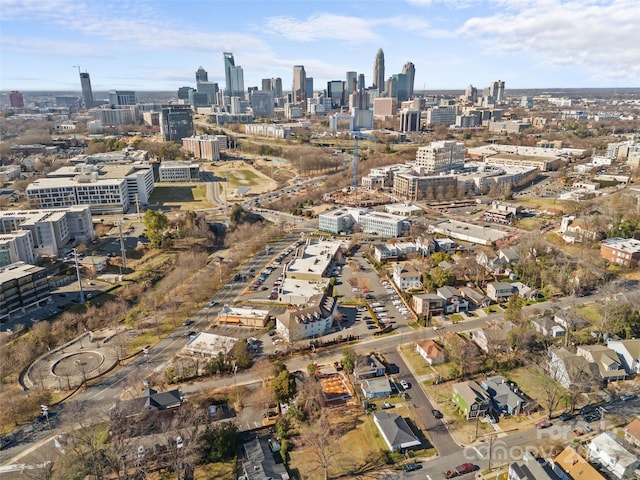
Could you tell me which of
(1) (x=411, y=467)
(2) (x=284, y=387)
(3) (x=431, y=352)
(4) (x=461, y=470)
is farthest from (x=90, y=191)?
(4) (x=461, y=470)

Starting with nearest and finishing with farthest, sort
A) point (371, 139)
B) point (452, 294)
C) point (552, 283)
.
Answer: point (452, 294)
point (552, 283)
point (371, 139)

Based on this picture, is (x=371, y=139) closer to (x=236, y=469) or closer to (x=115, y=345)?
(x=115, y=345)

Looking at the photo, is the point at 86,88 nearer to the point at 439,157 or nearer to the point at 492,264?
the point at 439,157

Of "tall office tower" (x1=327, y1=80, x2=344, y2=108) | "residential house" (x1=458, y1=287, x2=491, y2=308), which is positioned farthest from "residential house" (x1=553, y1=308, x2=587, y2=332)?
"tall office tower" (x1=327, y1=80, x2=344, y2=108)

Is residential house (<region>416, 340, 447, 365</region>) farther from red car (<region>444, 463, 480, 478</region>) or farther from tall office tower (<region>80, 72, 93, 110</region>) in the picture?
tall office tower (<region>80, 72, 93, 110</region>)

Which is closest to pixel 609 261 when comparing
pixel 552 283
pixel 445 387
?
pixel 552 283
